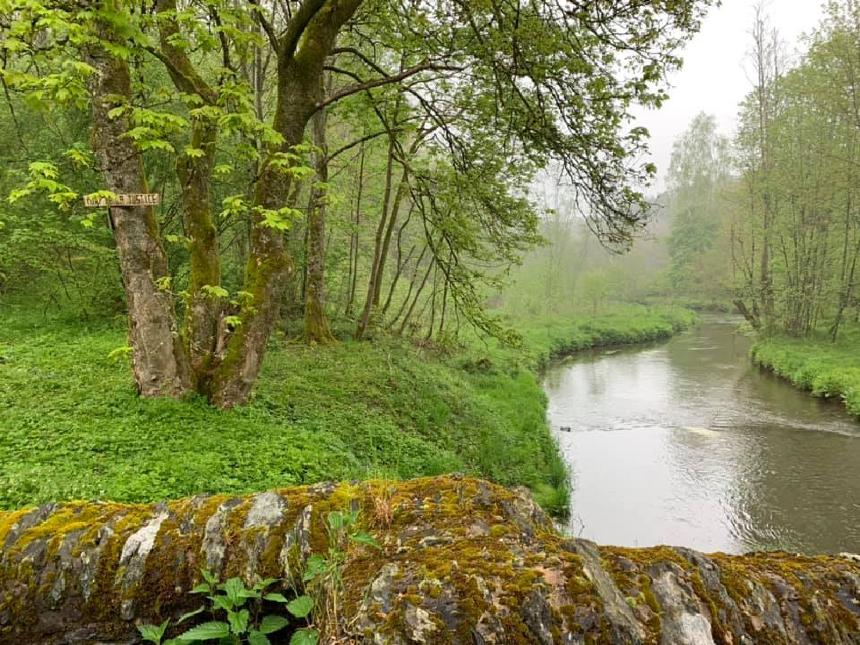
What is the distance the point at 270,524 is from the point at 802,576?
244 cm

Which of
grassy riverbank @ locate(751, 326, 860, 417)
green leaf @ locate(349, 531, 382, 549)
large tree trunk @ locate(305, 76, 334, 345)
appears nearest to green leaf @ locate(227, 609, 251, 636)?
green leaf @ locate(349, 531, 382, 549)

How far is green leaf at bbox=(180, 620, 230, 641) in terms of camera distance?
188 centimetres

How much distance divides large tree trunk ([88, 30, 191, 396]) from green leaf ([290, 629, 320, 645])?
4.62 metres

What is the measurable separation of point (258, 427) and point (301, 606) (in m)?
4.35

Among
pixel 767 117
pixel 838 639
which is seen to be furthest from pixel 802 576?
pixel 767 117

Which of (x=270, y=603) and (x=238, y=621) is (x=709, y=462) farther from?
(x=238, y=621)

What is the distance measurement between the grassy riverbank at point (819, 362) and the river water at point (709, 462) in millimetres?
519

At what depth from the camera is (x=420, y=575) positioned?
2.00 metres

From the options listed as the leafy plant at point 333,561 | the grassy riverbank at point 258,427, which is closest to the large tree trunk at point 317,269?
the grassy riverbank at point 258,427

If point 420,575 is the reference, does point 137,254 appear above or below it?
above

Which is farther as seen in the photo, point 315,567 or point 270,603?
point 270,603

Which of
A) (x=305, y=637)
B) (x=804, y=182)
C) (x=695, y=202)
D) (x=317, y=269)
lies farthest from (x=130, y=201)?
(x=695, y=202)

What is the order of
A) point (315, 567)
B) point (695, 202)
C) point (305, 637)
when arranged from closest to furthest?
1. point (305, 637)
2. point (315, 567)
3. point (695, 202)

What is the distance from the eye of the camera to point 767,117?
24.3 metres
